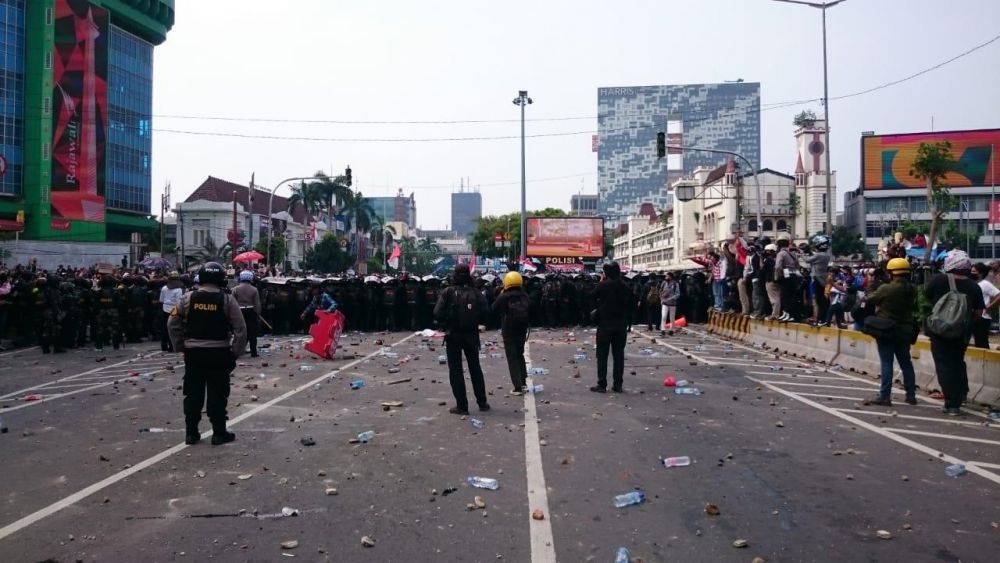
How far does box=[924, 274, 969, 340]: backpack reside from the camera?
9.27 m

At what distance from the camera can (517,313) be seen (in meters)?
11.5

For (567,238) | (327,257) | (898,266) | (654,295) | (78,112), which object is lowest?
(654,295)

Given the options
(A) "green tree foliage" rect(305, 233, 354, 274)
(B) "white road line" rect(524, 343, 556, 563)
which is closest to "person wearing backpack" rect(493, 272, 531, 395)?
(B) "white road line" rect(524, 343, 556, 563)

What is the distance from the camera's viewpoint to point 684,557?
4.81m

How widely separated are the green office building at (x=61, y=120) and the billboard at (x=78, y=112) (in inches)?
3.0

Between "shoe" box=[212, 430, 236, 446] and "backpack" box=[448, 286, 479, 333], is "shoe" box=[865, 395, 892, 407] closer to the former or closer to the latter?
"backpack" box=[448, 286, 479, 333]

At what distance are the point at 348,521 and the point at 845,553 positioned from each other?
3180 millimetres

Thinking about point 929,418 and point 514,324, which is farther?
point 514,324

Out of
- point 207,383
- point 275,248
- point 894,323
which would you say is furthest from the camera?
point 275,248

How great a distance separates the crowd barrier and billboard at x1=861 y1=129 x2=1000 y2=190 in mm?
63639

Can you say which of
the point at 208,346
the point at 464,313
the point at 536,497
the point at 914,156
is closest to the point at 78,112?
the point at 464,313

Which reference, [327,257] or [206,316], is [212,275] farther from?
[327,257]

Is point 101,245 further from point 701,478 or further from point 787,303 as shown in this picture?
point 701,478

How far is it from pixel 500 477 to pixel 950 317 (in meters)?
5.95
